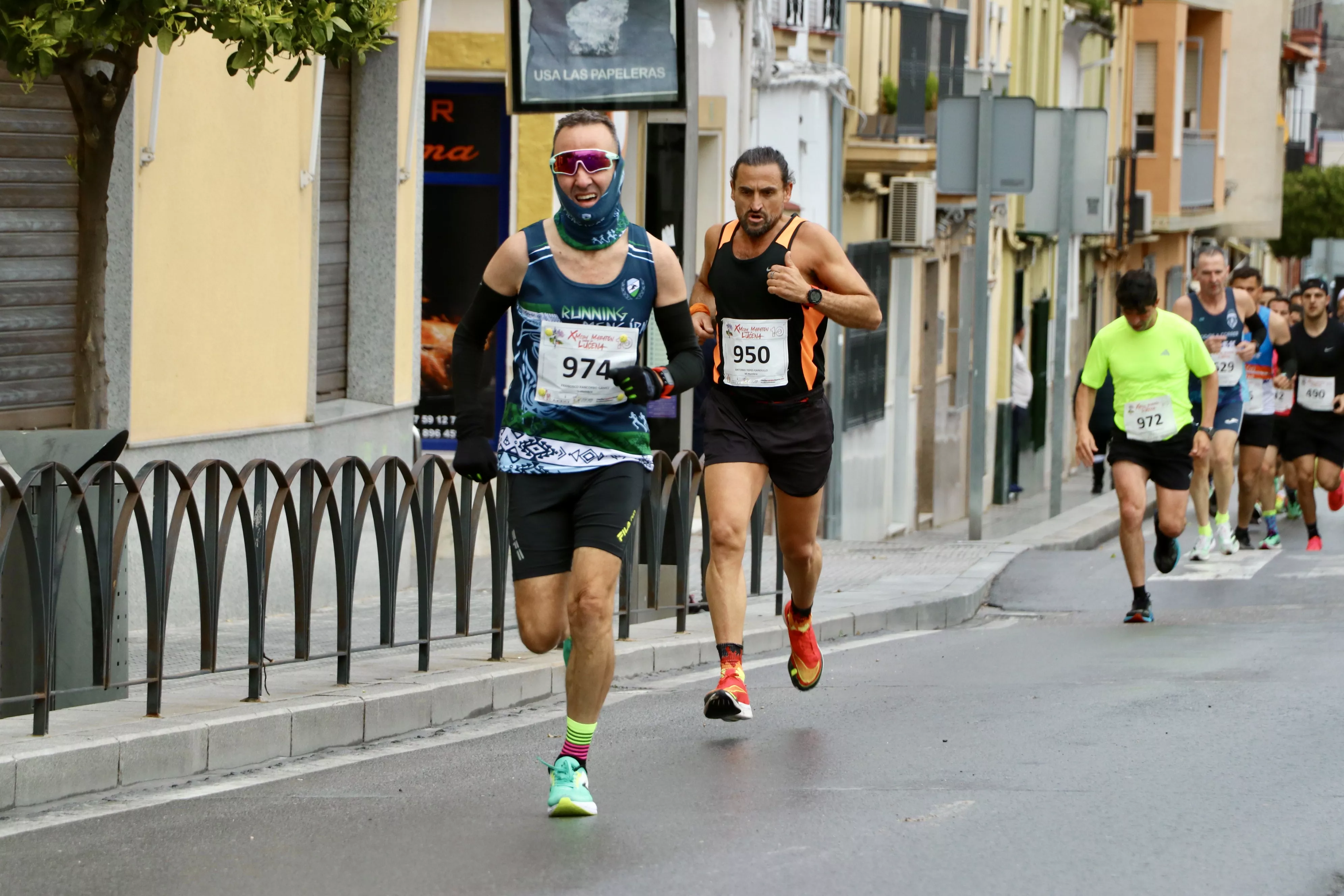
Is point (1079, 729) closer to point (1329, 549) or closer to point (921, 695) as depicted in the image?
point (921, 695)

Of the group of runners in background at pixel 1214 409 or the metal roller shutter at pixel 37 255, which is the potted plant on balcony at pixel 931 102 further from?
the metal roller shutter at pixel 37 255

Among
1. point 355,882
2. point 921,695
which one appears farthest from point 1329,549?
point 355,882

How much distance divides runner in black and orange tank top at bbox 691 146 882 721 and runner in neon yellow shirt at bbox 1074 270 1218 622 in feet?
14.7

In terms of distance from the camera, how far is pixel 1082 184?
21.9 metres

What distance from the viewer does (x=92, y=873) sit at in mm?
6105

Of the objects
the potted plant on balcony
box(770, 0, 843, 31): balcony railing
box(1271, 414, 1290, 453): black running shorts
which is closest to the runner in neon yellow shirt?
box(1271, 414, 1290, 453): black running shorts

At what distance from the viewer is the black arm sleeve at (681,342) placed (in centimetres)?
705

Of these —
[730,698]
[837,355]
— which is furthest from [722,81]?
[730,698]

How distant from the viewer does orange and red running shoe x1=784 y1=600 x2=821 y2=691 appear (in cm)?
905

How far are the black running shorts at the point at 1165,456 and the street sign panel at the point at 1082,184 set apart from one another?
8.50 meters

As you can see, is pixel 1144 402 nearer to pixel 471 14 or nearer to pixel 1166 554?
pixel 1166 554

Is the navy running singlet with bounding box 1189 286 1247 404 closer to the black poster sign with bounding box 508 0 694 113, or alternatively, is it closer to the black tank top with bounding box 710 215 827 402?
the black poster sign with bounding box 508 0 694 113

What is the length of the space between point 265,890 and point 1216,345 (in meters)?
12.0

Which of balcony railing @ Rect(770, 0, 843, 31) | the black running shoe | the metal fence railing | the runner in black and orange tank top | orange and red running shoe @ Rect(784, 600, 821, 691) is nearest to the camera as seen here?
the metal fence railing
